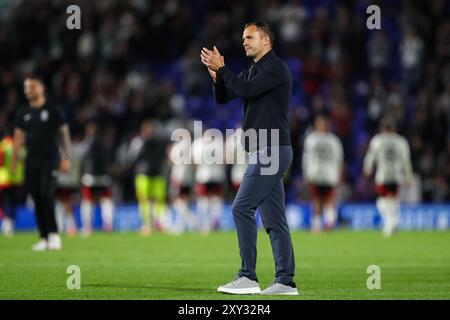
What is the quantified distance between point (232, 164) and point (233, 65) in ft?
14.1

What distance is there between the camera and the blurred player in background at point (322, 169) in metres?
27.2

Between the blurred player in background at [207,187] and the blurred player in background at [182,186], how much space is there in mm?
347

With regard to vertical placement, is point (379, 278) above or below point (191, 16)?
below

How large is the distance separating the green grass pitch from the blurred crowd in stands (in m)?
7.07

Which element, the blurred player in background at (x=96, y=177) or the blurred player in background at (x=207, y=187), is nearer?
the blurred player in background at (x=96, y=177)

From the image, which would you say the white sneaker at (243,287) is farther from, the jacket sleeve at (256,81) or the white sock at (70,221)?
the white sock at (70,221)

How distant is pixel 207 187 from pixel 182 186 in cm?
71

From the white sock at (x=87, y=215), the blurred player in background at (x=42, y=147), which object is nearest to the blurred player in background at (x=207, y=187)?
the white sock at (x=87, y=215)

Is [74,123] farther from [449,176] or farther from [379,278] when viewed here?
[379,278]

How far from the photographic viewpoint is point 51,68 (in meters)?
32.2

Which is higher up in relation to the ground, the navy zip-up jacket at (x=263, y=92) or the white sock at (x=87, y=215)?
the navy zip-up jacket at (x=263, y=92)

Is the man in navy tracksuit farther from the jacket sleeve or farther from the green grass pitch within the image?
the green grass pitch

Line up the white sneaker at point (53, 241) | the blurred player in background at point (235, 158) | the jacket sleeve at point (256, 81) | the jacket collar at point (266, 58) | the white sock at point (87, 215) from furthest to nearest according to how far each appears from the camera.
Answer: the blurred player in background at point (235, 158) → the white sock at point (87, 215) → the white sneaker at point (53, 241) → the jacket collar at point (266, 58) → the jacket sleeve at point (256, 81)
